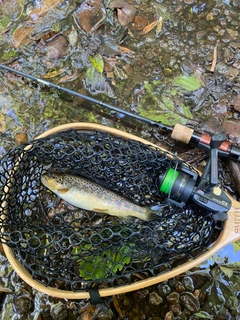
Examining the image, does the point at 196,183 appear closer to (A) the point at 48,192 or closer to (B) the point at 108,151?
(B) the point at 108,151

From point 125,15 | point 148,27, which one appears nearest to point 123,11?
point 125,15

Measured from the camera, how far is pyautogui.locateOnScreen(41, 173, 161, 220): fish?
2.66 metres

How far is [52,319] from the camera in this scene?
9.09 feet

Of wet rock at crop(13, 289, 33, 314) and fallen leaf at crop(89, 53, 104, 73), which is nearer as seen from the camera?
wet rock at crop(13, 289, 33, 314)

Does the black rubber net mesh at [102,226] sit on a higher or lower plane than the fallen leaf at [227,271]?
higher

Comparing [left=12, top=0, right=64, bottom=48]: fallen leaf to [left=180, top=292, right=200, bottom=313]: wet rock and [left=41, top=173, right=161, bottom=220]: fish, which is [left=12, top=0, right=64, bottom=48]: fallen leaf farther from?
[left=180, top=292, right=200, bottom=313]: wet rock

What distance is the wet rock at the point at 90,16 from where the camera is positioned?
3348mm

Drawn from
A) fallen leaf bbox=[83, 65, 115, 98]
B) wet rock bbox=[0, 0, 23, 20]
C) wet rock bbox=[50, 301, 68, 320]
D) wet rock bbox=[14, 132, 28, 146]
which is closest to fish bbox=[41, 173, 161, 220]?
wet rock bbox=[14, 132, 28, 146]

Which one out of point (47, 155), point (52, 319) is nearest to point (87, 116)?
point (47, 155)

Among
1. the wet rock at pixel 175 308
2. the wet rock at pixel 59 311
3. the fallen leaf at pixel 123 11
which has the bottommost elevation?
the wet rock at pixel 59 311

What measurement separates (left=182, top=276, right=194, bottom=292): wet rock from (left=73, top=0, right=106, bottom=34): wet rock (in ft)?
7.71

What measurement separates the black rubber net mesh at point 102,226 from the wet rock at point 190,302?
0.28m

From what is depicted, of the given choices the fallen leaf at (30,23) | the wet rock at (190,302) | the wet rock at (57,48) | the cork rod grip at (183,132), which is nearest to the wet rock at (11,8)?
the fallen leaf at (30,23)

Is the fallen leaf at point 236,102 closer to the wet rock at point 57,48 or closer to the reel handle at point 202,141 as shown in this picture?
the reel handle at point 202,141
